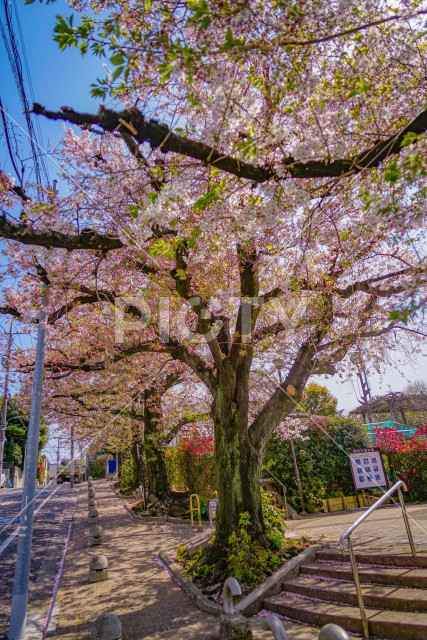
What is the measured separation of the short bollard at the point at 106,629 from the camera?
4651 mm

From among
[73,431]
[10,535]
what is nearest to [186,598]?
[10,535]

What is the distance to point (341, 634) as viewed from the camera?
2.91 metres

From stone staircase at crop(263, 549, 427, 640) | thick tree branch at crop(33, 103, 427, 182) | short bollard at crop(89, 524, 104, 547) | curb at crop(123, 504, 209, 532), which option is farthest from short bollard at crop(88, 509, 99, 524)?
thick tree branch at crop(33, 103, 427, 182)

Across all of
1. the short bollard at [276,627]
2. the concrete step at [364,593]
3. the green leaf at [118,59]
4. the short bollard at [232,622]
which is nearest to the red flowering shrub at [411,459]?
the concrete step at [364,593]

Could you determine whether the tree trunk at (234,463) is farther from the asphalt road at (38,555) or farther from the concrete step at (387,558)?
the asphalt road at (38,555)

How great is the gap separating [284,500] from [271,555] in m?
6.85

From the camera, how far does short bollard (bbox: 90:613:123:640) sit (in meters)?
4.65

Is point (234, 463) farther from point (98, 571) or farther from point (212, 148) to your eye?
point (212, 148)

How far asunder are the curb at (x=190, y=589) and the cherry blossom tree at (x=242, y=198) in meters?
0.82

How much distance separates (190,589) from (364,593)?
2.82 m

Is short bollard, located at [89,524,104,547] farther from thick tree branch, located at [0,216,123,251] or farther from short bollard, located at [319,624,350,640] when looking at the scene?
short bollard, located at [319,624,350,640]

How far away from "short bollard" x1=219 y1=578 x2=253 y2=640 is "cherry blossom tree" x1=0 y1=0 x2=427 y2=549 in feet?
8.41

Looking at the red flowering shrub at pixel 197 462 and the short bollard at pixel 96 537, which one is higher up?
the red flowering shrub at pixel 197 462

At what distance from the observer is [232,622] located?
4.64 metres
